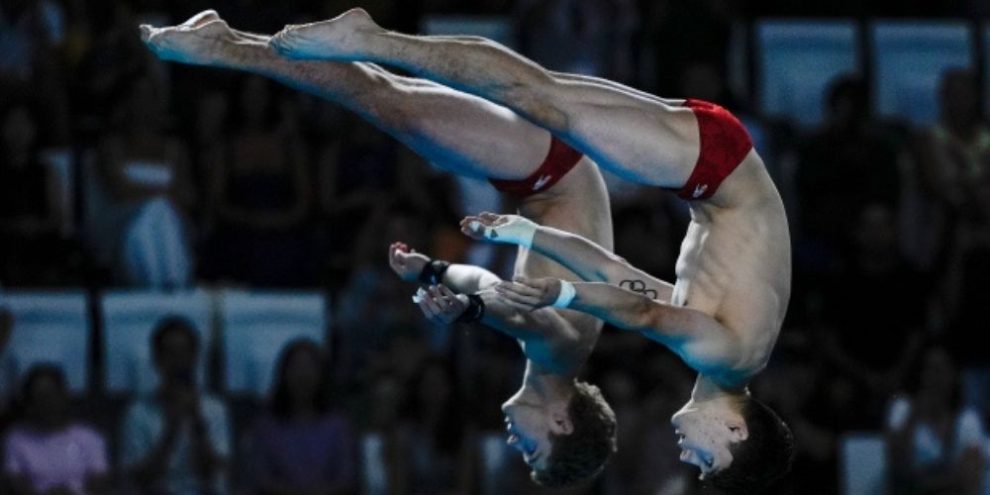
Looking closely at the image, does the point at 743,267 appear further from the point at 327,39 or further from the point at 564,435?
the point at 327,39

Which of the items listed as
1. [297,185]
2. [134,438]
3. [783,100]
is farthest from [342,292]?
[783,100]

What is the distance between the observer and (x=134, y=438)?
977 cm

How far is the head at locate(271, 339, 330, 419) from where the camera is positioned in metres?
9.80

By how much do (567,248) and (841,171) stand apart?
5088 mm

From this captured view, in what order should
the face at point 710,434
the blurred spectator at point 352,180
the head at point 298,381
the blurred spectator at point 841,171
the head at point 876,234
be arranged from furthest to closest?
the blurred spectator at point 841,171 < the head at point 876,234 < the blurred spectator at point 352,180 < the head at point 298,381 < the face at point 710,434

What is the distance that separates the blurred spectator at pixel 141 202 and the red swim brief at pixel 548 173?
10.9 ft

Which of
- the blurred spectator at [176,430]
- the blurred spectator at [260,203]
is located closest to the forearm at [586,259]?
the blurred spectator at [176,430]

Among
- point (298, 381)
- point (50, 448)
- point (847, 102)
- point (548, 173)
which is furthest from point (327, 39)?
point (847, 102)

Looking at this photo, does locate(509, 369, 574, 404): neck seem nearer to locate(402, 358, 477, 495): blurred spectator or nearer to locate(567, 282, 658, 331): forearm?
locate(567, 282, 658, 331): forearm

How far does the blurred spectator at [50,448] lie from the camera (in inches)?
371

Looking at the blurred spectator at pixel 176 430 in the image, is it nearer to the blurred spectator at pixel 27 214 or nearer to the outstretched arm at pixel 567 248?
the blurred spectator at pixel 27 214

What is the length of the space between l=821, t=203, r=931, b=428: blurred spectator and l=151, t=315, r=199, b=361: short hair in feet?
11.1

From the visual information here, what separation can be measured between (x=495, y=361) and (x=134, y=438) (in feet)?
6.15

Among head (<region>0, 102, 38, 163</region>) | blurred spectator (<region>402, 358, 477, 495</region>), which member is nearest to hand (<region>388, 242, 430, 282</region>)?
blurred spectator (<region>402, 358, 477, 495</region>)
